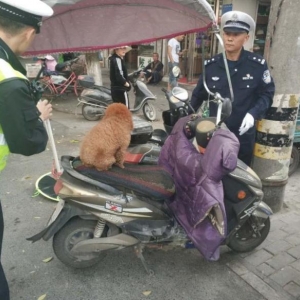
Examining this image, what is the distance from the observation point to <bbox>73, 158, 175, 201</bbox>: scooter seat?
2.48 meters

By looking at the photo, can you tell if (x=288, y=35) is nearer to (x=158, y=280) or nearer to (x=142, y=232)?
(x=142, y=232)

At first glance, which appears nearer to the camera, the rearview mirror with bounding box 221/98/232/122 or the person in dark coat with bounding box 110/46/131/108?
the rearview mirror with bounding box 221/98/232/122

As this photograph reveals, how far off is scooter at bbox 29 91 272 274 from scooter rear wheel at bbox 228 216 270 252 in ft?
0.72

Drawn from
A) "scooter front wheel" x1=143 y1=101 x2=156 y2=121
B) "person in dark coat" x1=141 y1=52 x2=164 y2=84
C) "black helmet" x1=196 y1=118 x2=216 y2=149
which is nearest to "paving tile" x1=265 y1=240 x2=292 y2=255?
"black helmet" x1=196 y1=118 x2=216 y2=149

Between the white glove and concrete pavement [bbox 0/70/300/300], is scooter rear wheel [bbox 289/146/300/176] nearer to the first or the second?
concrete pavement [bbox 0/70/300/300]

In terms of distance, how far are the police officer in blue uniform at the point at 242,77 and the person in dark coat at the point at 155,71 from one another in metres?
9.70

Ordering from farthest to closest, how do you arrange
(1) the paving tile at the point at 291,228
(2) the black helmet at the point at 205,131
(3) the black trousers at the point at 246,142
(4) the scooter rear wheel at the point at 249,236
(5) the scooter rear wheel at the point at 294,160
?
(5) the scooter rear wheel at the point at 294,160, (1) the paving tile at the point at 291,228, (3) the black trousers at the point at 246,142, (4) the scooter rear wheel at the point at 249,236, (2) the black helmet at the point at 205,131

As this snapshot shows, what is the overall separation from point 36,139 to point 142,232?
4.00 ft

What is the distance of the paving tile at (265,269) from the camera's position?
8.99 ft

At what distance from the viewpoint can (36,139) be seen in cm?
173

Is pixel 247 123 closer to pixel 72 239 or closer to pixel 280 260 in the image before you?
pixel 280 260

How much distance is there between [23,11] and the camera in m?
1.62

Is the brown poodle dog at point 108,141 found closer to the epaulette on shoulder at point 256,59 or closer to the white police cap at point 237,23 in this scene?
the white police cap at point 237,23

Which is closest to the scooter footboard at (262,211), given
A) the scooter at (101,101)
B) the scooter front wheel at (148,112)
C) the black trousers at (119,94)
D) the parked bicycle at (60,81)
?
the black trousers at (119,94)
